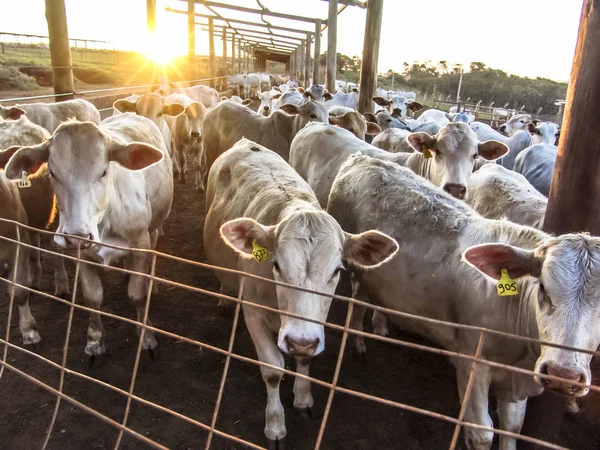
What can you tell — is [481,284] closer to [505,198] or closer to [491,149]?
[505,198]

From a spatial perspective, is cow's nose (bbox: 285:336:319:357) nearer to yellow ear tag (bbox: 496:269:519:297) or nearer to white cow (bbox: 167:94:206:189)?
yellow ear tag (bbox: 496:269:519:297)

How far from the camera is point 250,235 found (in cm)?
258

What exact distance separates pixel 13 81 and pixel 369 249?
64.5 ft

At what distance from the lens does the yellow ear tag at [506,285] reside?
7.54 ft

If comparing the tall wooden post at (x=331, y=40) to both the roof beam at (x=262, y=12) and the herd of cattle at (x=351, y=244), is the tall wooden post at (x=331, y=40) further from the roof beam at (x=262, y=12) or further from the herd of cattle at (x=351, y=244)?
the herd of cattle at (x=351, y=244)

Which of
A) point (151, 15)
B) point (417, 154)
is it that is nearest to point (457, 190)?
point (417, 154)

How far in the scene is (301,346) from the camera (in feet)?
7.38

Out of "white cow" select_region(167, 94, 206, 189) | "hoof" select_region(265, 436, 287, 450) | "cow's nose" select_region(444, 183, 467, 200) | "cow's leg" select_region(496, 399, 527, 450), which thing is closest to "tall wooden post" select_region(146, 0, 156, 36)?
"white cow" select_region(167, 94, 206, 189)

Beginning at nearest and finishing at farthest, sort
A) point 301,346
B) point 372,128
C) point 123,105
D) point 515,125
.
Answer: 1. point 301,346
2. point 123,105
3. point 372,128
4. point 515,125

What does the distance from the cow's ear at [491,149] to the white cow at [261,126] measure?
317 cm

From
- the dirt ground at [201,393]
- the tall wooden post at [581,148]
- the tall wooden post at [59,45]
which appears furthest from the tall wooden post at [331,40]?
the tall wooden post at [581,148]

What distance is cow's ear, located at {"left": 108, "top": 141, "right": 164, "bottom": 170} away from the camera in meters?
3.28

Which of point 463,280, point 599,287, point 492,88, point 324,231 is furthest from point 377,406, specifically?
point 492,88

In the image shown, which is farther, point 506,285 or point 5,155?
point 5,155
